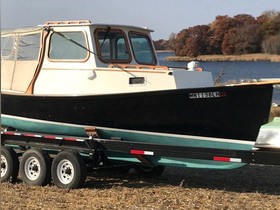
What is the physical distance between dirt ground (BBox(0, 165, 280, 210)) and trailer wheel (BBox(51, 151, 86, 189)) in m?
0.12

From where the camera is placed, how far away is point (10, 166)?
8.12 metres

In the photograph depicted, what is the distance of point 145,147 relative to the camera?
7.22m

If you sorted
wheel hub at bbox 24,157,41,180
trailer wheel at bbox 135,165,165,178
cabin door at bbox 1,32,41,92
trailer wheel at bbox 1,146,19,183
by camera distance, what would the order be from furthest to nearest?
trailer wheel at bbox 135,165,165,178, cabin door at bbox 1,32,41,92, trailer wheel at bbox 1,146,19,183, wheel hub at bbox 24,157,41,180

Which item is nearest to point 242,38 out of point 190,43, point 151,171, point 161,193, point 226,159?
point 190,43

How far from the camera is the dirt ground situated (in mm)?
6625

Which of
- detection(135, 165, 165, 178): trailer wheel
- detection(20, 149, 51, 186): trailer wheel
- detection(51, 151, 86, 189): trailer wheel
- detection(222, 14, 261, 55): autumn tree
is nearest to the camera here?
detection(51, 151, 86, 189): trailer wheel

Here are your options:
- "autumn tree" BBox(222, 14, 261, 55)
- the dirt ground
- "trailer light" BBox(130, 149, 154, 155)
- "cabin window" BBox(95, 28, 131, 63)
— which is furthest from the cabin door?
"autumn tree" BBox(222, 14, 261, 55)

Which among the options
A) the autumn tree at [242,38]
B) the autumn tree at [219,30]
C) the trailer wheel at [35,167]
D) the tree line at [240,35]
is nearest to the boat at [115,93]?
the trailer wheel at [35,167]

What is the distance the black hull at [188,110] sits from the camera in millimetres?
7027

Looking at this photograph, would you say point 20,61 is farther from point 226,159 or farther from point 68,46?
point 226,159

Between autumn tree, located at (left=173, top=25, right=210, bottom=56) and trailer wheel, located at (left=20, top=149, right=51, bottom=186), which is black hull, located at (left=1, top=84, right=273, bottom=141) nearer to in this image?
trailer wheel, located at (left=20, top=149, right=51, bottom=186)

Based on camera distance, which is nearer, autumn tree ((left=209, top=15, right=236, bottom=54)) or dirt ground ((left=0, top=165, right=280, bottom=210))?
dirt ground ((left=0, top=165, right=280, bottom=210))

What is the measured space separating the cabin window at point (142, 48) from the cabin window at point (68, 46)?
3.43ft

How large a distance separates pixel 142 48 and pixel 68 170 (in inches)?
105
